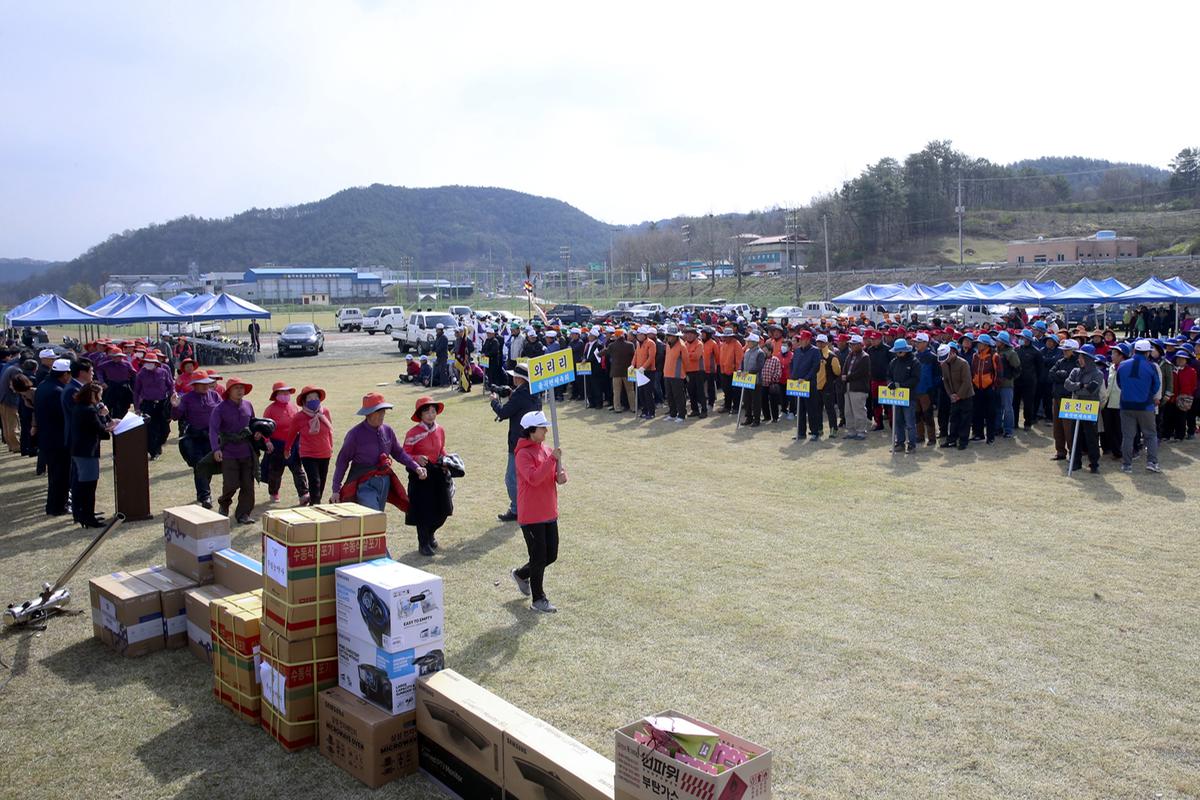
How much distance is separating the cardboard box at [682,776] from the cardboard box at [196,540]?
4615 millimetres

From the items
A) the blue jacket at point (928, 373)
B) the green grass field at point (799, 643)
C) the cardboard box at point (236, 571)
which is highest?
the blue jacket at point (928, 373)

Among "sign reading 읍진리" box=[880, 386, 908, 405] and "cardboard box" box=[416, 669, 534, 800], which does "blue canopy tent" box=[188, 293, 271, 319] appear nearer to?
"sign reading 읍진리" box=[880, 386, 908, 405]

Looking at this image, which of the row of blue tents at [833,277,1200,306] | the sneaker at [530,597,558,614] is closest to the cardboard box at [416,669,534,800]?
the sneaker at [530,597,558,614]

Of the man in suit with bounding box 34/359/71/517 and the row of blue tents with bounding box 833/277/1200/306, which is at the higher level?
the row of blue tents with bounding box 833/277/1200/306

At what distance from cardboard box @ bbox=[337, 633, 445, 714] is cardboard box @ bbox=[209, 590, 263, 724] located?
858mm

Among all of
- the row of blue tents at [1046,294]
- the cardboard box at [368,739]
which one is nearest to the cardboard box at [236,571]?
the cardboard box at [368,739]

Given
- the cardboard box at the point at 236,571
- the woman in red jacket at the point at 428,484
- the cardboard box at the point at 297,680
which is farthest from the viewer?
the woman in red jacket at the point at 428,484

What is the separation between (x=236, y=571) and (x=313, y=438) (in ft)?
13.3

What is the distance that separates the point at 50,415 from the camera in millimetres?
10781

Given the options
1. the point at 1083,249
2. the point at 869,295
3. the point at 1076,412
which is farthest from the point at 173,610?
the point at 1083,249

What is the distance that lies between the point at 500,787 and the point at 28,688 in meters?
4.06

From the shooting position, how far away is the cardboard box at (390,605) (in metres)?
4.87

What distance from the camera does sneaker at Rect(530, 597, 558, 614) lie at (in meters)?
7.67

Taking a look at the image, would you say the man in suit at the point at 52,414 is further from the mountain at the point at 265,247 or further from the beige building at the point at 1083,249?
the mountain at the point at 265,247
